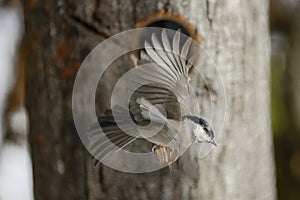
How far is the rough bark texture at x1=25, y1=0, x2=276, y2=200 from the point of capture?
2.99 ft

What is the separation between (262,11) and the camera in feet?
3.39

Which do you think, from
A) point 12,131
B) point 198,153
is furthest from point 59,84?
point 12,131

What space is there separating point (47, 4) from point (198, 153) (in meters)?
0.31

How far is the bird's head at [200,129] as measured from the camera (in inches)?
34.3

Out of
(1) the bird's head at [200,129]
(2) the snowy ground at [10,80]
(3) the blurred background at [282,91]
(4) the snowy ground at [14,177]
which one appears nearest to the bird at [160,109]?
(1) the bird's head at [200,129]

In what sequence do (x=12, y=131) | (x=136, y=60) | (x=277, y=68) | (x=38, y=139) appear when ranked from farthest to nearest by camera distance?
(x=277, y=68)
(x=12, y=131)
(x=38, y=139)
(x=136, y=60)

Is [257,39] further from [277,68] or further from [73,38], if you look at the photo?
[277,68]

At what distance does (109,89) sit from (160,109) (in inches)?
3.3

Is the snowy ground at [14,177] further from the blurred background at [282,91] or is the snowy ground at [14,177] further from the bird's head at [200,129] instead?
the bird's head at [200,129]

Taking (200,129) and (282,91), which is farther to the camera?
(282,91)

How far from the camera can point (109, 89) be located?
91 centimetres

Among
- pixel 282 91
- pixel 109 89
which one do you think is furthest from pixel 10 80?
pixel 109 89

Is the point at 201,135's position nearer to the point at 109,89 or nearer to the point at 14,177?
the point at 109,89

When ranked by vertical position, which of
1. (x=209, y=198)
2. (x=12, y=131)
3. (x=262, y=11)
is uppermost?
(x=262, y=11)
